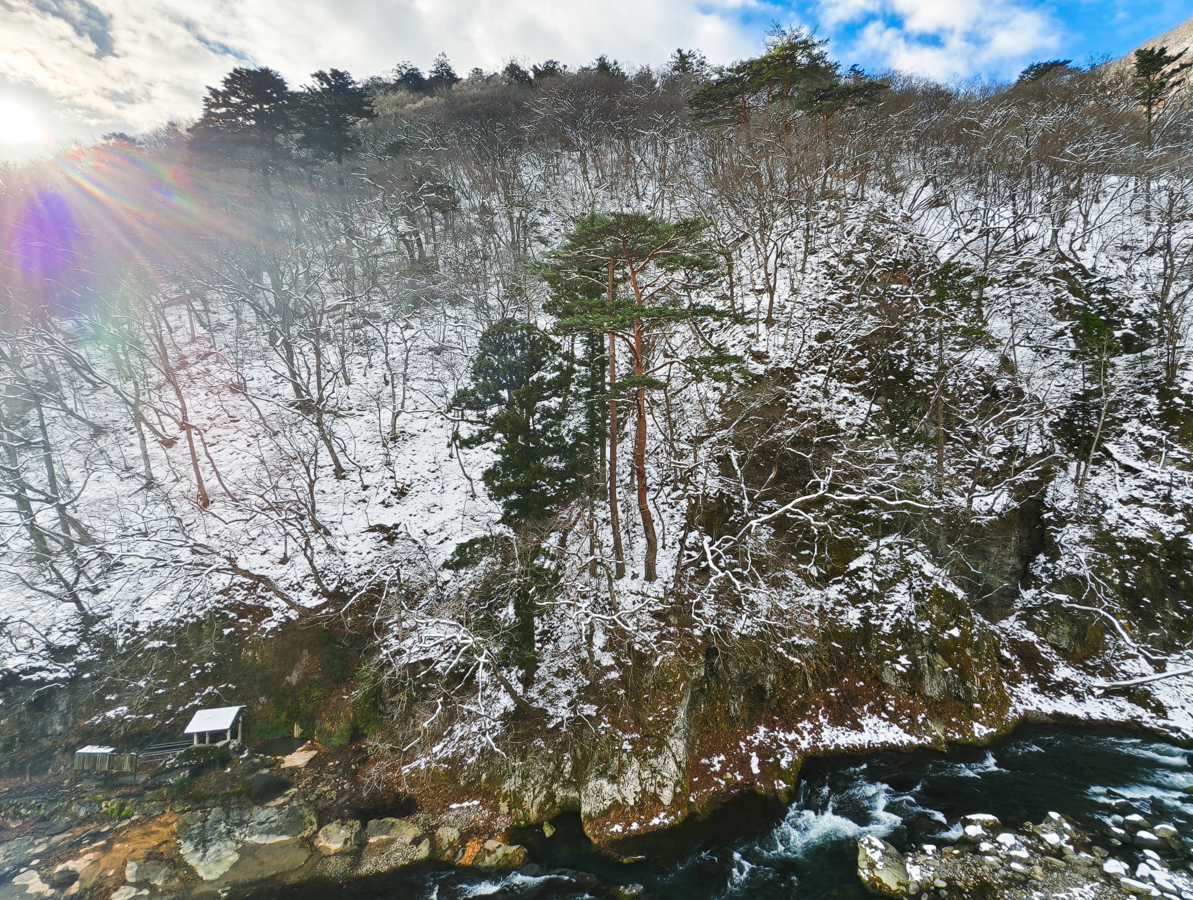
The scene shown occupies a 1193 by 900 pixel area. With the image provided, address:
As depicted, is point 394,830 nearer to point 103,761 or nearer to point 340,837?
point 340,837

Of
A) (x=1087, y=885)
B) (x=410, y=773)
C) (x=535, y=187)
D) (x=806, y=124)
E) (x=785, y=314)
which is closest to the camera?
(x=1087, y=885)

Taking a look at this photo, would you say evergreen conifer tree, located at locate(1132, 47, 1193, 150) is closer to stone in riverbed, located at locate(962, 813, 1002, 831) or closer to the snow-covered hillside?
the snow-covered hillside

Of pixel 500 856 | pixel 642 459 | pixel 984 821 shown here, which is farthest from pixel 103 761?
pixel 984 821

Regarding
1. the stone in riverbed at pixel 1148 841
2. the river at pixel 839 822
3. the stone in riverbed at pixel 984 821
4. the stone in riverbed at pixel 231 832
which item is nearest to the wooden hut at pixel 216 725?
the stone in riverbed at pixel 231 832

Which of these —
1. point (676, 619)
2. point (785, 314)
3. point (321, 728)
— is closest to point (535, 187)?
point (785, 314)

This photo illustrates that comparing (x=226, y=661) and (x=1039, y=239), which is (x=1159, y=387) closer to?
(x=1039, y=239)

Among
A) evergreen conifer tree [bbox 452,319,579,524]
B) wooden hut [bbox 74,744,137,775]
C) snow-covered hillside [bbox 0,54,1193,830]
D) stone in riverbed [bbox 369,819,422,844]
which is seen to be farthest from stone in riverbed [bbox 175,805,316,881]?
evergreen conifer tree [bbox 452,319,579,524]

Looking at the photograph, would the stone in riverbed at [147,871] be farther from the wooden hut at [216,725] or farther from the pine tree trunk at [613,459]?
the pine tree trunk at [613,459]
